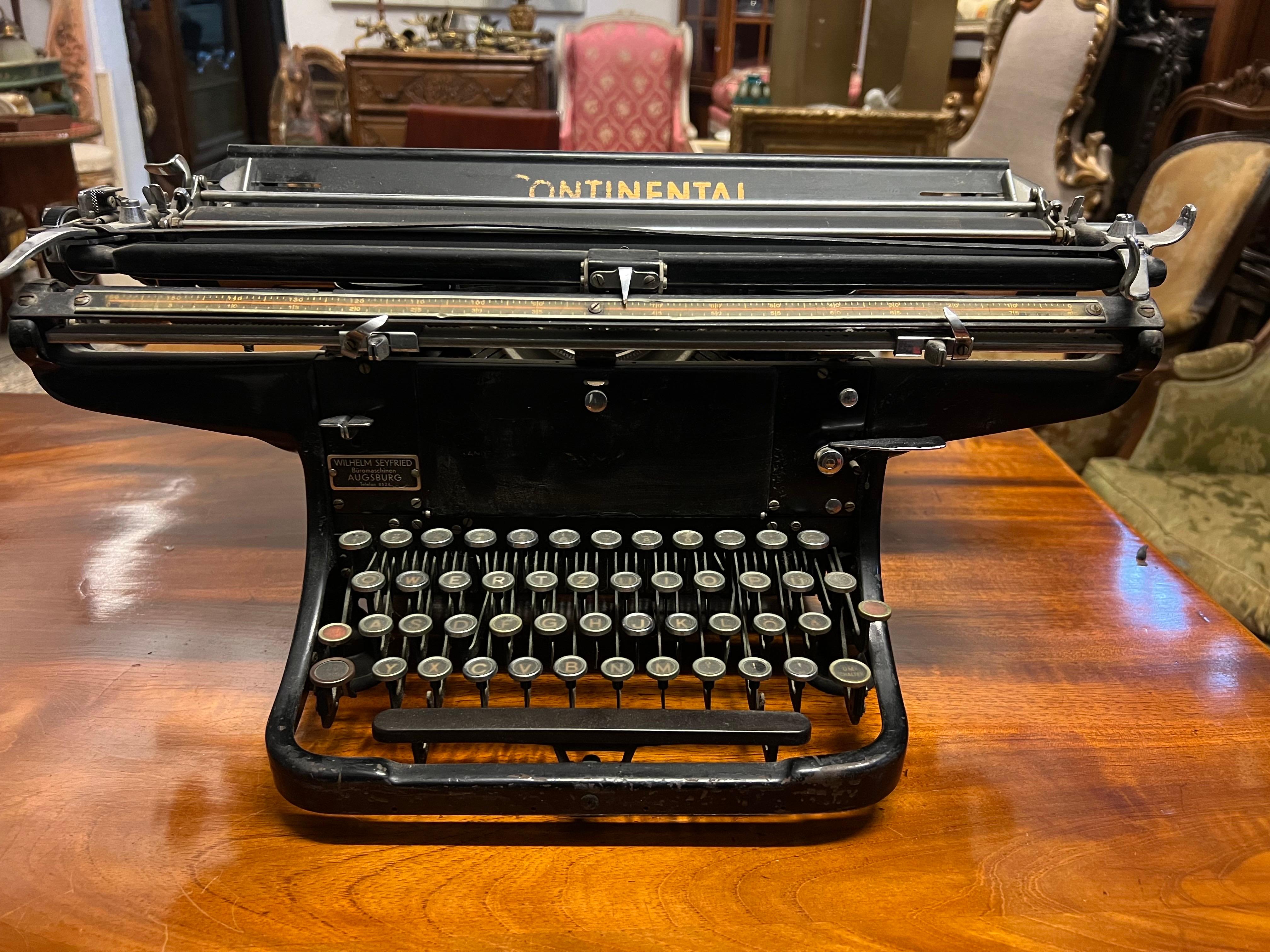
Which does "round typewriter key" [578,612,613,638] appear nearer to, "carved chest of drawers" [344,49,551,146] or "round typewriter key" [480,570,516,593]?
"round typewriter key" [480,570,516,593]

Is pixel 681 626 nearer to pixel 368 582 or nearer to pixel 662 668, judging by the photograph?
pixel 662 668

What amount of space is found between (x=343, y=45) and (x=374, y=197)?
18.5 ft

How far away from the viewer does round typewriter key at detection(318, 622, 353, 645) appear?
1.16m

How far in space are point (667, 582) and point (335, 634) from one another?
16.6 inches

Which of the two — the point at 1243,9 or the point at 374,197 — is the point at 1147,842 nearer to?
the point at 374,197

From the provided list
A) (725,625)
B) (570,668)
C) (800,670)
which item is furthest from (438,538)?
(800,670)

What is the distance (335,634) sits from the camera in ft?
3.82

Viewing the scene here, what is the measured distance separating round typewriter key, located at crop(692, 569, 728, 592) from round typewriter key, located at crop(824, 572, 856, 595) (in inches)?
5.4

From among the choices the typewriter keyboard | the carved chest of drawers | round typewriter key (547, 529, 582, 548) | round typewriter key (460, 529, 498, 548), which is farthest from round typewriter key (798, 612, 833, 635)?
the carved chest of drawers

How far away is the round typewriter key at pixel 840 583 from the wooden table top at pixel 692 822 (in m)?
0.17

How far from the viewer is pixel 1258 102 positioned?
2588 millimetres

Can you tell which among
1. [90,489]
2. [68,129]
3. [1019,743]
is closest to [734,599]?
[1019,743]

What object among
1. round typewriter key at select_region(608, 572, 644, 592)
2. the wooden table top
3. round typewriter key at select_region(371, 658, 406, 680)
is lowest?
the wooden table top

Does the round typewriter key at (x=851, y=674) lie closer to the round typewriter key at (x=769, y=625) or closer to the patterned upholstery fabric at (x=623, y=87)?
→ the round typewriter key at (x=769, y=625)
